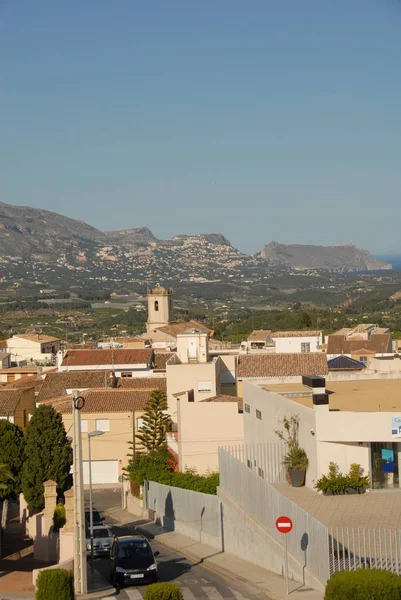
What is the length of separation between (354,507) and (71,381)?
40599 mm

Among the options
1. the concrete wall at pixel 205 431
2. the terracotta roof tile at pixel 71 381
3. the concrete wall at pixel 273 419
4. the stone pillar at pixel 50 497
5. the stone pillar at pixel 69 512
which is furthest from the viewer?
the terracotta roof tile at pixel 71 381

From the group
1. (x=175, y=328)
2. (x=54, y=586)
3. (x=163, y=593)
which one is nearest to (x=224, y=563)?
(x=54, y=586)

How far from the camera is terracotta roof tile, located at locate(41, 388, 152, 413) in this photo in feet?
160

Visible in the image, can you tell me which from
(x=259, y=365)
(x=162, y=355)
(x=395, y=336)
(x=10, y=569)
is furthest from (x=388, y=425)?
(x=395, y=336)

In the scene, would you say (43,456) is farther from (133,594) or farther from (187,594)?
(187,594)

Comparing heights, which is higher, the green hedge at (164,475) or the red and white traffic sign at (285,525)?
the red and white traffic sign at (285,525)

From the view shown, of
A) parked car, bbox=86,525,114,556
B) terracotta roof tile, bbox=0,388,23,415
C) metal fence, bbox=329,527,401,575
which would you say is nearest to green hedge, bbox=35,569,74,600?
metal fence, bbox=329,527,401,575

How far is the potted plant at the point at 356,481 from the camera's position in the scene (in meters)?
23.1

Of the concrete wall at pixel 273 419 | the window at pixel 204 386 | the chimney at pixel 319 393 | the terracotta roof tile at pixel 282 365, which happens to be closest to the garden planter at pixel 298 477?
the concrete wall at pixel 273 419

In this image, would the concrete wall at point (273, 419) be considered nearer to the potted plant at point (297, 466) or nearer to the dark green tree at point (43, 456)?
the potted plant at point (297, 466)

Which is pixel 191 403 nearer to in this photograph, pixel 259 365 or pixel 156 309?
pixel 259 365

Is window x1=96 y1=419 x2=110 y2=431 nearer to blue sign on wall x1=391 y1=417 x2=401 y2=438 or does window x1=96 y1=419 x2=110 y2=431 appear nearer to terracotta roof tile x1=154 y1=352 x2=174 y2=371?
terracotta roof tile x1=154 y1=352 x2=174 y2=371

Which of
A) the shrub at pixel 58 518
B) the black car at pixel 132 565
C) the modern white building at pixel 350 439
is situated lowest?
the black car at pixel 132 565

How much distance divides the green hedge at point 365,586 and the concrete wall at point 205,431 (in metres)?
24.0
